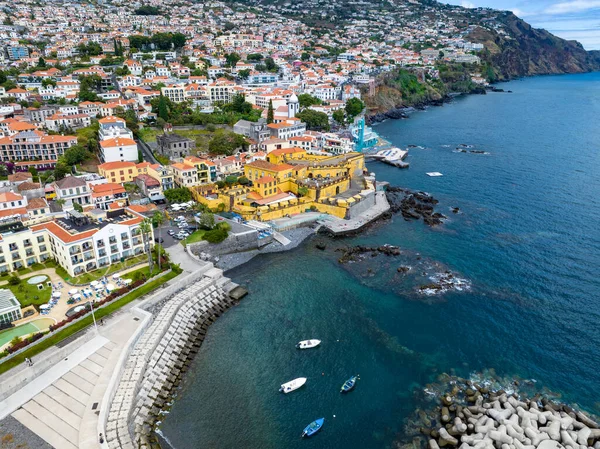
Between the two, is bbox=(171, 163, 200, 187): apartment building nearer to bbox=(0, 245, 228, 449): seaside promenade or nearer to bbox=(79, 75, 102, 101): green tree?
bbox=(0, 245, 228, 449): seaside promenade

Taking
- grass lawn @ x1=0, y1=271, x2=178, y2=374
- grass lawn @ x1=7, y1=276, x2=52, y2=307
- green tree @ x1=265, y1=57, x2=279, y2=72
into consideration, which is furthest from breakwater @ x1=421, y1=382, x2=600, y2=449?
green tree @ x1=265, y1=57, x2=279, y2=72

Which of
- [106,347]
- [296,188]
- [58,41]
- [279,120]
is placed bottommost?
[106,347]

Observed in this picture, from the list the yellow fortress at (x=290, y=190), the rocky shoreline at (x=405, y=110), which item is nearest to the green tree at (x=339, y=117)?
the rocky shoreline at (x=405, y=110)

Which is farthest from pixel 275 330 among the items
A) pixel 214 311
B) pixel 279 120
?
pixel 279 120

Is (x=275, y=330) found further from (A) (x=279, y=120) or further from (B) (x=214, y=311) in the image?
(A) (x=279, y=120)

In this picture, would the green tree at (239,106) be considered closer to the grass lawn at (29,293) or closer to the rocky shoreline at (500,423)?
the grass lawn at (29,293)
